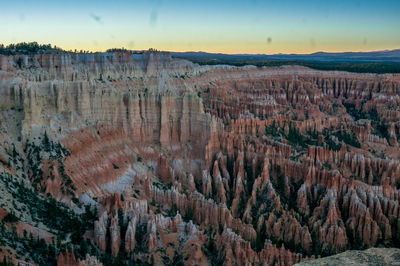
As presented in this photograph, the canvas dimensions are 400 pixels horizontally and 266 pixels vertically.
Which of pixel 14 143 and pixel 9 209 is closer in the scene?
pixel 9 209

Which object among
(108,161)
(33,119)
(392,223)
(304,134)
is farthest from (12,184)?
(304,134)

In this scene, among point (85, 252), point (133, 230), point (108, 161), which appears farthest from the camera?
point (108, 161)

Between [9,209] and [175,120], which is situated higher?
[175,120]

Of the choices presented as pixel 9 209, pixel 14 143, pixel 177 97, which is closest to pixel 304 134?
pixel 177 97

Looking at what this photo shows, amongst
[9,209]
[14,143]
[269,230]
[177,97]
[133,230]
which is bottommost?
[269,230]

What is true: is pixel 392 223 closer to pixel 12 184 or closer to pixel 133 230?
pixel 133 230

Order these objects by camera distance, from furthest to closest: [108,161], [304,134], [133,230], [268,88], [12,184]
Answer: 1. [268,88]
2. [304,134]
3. [108,161]
4. [12,184]
5. [133,230]
